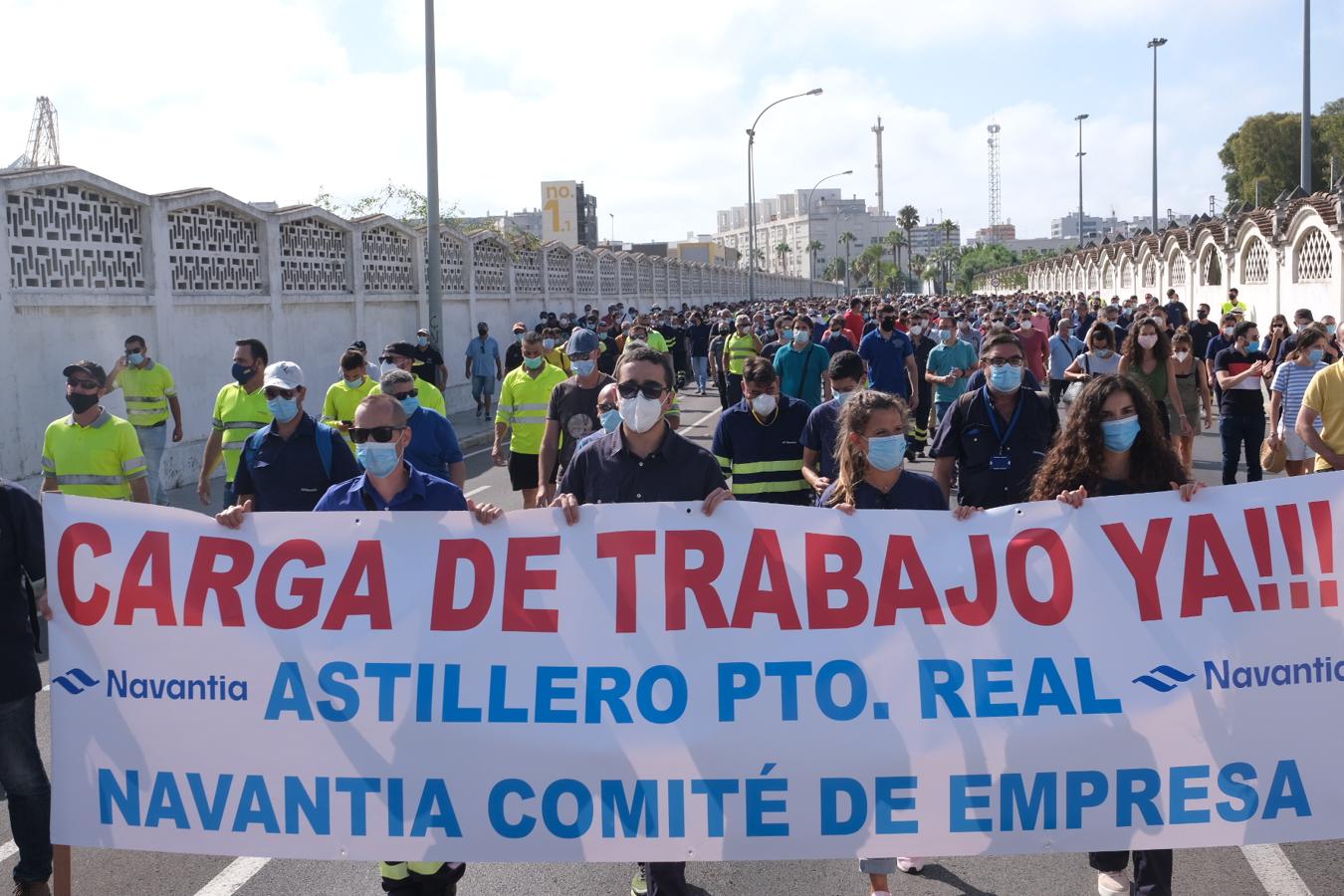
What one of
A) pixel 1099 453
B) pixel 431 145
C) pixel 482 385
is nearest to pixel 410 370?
pixel 1099 453

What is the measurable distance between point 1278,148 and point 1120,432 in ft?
277

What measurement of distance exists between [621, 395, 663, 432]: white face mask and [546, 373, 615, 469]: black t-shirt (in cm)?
296

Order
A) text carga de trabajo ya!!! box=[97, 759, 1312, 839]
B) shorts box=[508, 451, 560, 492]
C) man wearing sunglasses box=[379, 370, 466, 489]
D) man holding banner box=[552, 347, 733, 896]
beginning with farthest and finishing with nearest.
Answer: shorts box=[508, 451, 560, 492] → man wearing sunglasses box=[379, 370, 466, 489] → man holding banner box=[552, 347, 733, 896] → text carga de trabajo ya!!! box=[97, 759, 1312, 839]

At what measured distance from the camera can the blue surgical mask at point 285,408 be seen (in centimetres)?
644

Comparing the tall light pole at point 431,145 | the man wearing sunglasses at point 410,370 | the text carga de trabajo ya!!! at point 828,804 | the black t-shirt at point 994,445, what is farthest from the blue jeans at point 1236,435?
the tall light pole at point 431,145

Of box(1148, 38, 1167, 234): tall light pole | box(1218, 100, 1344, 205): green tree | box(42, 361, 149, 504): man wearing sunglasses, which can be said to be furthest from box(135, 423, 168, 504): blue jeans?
box(1218, 100, 1344, 205): green tree

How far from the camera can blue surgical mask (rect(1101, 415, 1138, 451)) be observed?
4707mm

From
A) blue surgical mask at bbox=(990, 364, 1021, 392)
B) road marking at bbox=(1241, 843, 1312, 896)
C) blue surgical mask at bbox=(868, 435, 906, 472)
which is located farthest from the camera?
→ blue surgical mask at bbox=(990, 364, 1021, 392)

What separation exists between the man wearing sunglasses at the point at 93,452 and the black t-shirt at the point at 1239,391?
8.44 m

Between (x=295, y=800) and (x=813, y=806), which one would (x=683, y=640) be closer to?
(x=813, y=806)

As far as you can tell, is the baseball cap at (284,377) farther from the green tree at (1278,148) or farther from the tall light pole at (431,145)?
the green tree at (1278,148)

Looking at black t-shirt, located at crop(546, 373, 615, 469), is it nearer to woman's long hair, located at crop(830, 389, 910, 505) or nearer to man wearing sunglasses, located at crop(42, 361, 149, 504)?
man wearing sunglasses, located at crop(42, 361, 149, 504)

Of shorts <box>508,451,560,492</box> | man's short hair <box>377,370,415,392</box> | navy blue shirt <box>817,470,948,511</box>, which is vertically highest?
man's short hair <box>377,370,415,392</box>

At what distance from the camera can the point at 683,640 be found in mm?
4301
